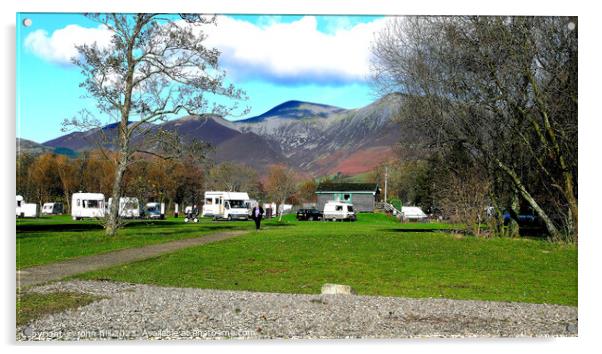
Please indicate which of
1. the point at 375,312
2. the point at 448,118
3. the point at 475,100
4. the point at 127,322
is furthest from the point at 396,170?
the point at 127,322

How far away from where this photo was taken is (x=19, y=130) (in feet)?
25.0

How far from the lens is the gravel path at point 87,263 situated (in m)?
8.85

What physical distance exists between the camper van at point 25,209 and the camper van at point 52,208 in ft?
2.67

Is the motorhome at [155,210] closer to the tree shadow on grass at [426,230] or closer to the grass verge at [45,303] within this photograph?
the grass verge at [45,303]

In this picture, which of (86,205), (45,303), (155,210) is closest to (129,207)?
(155,210)

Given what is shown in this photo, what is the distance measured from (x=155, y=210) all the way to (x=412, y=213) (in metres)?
8.36

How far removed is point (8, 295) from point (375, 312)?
13.7 feet

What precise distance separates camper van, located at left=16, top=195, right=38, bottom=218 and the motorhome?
12.0 feet

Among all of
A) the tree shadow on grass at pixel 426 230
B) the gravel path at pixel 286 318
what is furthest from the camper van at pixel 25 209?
the tree shadow on grass at pixel 426 230

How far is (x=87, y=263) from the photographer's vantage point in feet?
36.2

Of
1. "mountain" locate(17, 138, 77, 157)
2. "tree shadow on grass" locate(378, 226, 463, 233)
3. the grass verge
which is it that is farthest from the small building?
"mountain" locate(17, 138, 77, 157)

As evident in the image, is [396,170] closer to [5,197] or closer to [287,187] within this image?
[287,187]

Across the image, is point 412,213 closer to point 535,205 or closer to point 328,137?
point 535,205

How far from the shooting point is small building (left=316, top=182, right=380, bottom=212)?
10925 millimetres
